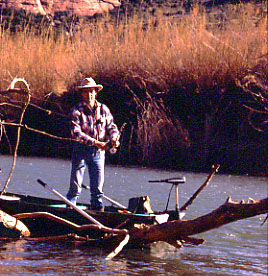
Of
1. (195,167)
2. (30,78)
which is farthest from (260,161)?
(30,78)

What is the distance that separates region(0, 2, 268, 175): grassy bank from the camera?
17.9 meters

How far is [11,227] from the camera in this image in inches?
326

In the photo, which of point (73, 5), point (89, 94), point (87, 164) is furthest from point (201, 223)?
point (73, 5)

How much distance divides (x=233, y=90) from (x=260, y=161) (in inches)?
83.3

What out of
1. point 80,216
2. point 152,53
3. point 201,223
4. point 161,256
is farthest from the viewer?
point 152,53

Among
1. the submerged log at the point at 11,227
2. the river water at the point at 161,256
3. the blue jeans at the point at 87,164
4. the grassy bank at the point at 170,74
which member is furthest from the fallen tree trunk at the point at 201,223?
the grassy bank at the point at 170,74

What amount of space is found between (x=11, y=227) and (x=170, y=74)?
11335mm

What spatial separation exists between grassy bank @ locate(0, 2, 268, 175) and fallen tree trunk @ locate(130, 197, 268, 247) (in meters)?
10.3

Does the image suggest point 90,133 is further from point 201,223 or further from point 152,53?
point 152,53

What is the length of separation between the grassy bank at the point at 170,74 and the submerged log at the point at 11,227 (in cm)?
884

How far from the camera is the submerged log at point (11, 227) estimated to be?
780 centimetres

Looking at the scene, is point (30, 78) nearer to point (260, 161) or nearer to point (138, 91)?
point (138, 91)

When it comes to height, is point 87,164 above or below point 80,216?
above

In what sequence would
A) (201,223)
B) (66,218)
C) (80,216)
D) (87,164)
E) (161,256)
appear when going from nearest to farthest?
(201,223) < (80,216) < (66,218) < (161,256) < (87,164)
